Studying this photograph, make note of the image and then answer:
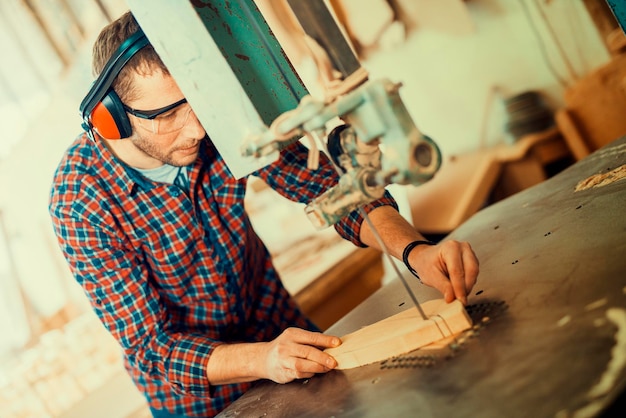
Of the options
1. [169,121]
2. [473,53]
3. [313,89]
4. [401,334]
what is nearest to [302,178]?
[169,121]

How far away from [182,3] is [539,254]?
98 cm

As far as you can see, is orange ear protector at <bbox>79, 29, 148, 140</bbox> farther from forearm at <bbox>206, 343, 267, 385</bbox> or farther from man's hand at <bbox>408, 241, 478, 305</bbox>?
man's hand at <bbox>408, 241, 478, 305</bbox>

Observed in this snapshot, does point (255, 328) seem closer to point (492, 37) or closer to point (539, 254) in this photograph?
point (539, 254)

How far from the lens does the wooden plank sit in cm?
111

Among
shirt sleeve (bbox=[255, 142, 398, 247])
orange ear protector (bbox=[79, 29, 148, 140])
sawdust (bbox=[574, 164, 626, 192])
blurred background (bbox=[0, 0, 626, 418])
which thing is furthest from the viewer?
blurred background (bbox=[0, 0, 626, 418])

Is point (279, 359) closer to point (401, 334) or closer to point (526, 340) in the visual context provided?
point (401, 334)

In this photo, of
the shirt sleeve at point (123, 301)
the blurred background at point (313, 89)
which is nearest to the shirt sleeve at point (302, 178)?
the shirt sleeve at point (123, 301)

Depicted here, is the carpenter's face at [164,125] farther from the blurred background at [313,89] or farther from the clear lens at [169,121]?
the blurred background at [313,89]

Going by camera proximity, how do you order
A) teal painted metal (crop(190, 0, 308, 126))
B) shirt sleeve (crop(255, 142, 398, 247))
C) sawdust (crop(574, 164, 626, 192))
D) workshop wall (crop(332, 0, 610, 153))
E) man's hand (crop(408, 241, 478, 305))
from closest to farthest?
teal painted metal (crop(190, 0, 308, 126)) → man's hand (crop(408, 241, 478, 305)) → sawdust (crop(574, 164, 626, 192)) → shirt sleeve (crop(255, 142, 398, 247)) → workshop wall (crop(332, 0, 610, 153))

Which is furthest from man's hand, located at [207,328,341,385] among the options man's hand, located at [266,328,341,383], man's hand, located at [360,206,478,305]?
man's hand, located at [360,206,478,305]

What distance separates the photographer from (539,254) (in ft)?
4.14

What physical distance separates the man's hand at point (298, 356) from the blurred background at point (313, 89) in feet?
3.01

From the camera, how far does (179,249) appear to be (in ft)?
5.55

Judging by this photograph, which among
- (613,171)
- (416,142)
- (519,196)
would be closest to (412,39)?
(519,196)
